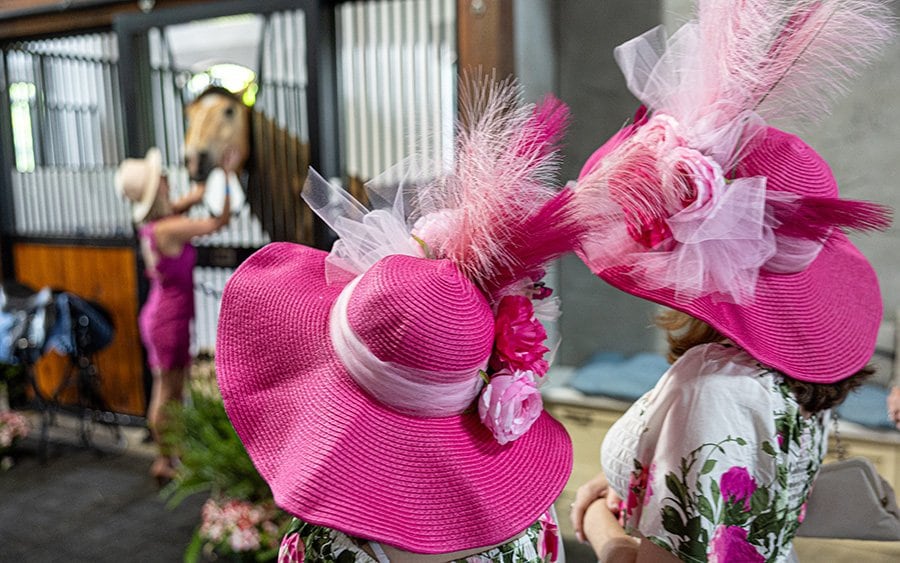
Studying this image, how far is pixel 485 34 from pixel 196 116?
4.75 feet

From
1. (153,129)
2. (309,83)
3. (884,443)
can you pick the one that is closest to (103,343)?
(153,129)

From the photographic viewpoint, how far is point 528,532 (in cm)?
78

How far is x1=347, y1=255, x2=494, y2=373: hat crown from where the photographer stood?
655mm

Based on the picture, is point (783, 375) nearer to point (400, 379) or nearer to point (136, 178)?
point (400, 379)

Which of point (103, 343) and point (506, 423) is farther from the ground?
point (506, 423)

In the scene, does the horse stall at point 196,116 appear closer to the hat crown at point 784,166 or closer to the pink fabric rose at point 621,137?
the pink fabric rose at point 621,137

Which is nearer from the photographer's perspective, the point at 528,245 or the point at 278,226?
the point at 528,245

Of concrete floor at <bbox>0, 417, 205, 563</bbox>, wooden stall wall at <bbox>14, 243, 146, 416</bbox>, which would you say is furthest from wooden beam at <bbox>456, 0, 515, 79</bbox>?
wooden stall wall at <bbox>14, 243, 146, 416</bbox>

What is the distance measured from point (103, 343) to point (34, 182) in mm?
1165

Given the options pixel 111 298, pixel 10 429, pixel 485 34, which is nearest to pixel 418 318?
pixel 485 34

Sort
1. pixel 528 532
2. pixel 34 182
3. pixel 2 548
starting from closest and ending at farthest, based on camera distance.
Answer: pixel 528 532
pixel 2 548
pixel 34 182

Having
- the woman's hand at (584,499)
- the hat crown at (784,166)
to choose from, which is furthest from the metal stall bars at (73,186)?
the hat crown at (784,166)

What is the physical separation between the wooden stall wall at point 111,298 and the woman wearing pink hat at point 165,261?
689 mm

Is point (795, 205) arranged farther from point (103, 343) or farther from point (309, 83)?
point (103, 343)
